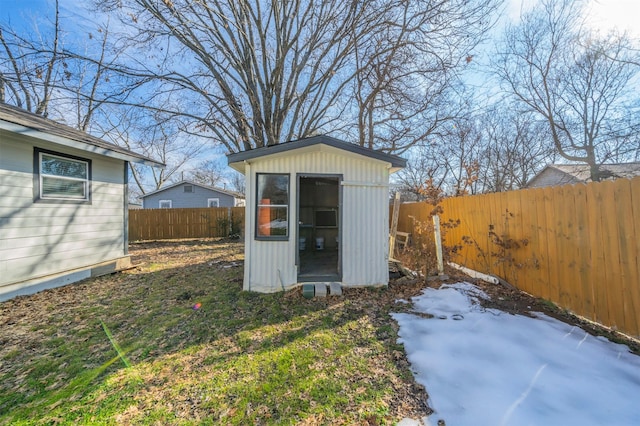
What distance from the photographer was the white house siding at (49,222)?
14.8 ft

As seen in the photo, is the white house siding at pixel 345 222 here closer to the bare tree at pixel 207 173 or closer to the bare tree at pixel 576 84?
the bare tree at pixel 576 84

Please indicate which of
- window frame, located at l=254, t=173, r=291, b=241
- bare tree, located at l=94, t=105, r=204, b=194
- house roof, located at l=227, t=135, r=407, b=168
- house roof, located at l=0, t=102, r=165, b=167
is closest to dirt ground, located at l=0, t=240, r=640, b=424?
window frame, located at l=254, t=173, r=291, b=241

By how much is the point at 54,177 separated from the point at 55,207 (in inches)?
24.3

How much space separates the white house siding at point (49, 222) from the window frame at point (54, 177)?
0.07 metres

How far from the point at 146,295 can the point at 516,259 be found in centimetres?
716

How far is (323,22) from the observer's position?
8.45 meters

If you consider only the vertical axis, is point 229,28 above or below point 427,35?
above

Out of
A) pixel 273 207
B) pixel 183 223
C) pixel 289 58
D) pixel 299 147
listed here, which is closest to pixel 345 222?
pixel 273 207

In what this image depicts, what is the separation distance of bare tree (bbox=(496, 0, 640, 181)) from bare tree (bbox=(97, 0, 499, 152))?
6.46m

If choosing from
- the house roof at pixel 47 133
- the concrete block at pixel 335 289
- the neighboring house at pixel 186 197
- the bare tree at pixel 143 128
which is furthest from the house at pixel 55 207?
the neighboring house at pixel 186 197

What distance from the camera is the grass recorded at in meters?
2.18

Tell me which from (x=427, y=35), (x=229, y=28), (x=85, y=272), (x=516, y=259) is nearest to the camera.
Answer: (x=516, y=259)

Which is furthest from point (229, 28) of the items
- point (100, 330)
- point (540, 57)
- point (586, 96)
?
point (586, 96)

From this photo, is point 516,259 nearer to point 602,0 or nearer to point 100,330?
point 602,0
